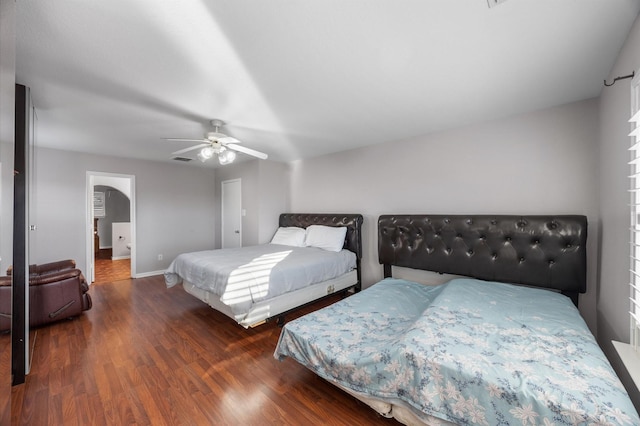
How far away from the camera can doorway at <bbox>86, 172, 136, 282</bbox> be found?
4785 millimetres

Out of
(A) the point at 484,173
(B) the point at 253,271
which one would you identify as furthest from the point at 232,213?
(A) the point at 484,173

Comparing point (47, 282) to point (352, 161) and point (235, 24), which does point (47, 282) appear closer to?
point (235, 24)

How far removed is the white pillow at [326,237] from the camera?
136 inches

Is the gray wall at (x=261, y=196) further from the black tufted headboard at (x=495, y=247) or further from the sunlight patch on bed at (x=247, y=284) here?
the black tufted headboard at (x=495, y=247)

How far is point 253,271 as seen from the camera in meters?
2.41

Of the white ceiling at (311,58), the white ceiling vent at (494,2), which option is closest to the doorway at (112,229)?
the white ceiling at (311,58)

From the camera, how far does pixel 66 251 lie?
386 cm

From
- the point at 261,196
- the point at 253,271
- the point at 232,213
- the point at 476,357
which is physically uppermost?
the point at 261,196

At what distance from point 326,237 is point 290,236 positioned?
0.74m

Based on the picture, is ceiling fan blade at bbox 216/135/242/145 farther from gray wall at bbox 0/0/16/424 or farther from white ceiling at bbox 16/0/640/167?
gray wall at bbox 0/0/16/424

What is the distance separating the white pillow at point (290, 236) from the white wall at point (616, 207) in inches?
123

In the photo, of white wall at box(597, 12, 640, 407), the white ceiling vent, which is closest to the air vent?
the white ceiling vent

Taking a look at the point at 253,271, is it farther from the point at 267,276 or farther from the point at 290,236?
the point at 290,236

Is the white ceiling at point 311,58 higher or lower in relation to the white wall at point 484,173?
higher
